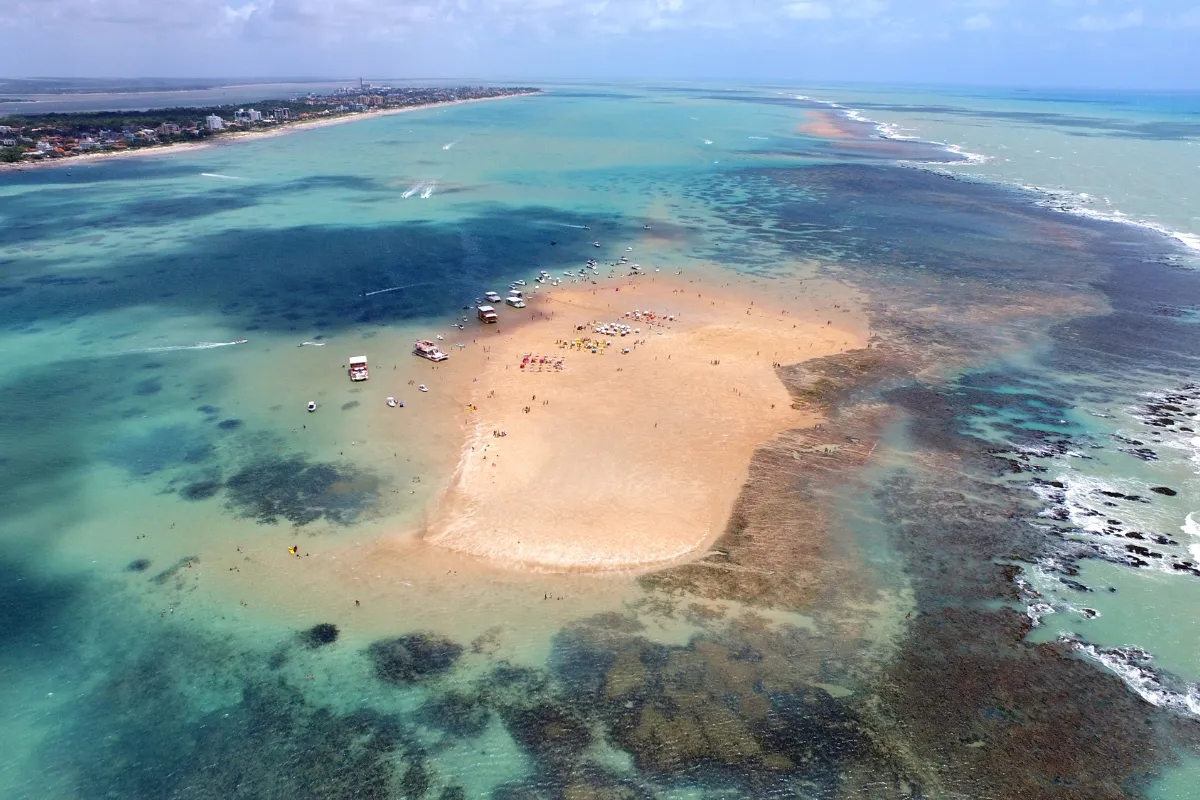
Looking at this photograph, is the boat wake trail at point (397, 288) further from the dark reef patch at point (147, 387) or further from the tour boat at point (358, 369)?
the dark reef patch at point (147, 387)

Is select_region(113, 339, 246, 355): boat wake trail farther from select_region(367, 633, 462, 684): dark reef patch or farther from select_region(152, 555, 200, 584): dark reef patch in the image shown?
select_region(367, 633, 462, 684): dark reef patch

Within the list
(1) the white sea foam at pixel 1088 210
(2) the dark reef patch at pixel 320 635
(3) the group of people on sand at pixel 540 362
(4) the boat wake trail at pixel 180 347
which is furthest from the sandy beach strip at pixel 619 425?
(1) the white sea foam at pixel 1088 210

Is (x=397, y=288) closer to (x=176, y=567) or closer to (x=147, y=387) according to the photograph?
(x=147, y=387)

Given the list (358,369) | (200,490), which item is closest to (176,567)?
(200,490)

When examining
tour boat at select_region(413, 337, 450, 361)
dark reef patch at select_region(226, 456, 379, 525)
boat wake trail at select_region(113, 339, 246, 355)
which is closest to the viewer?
dark reef patch at select_region(226, 456, 379, 525)

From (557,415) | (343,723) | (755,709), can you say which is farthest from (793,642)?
(557,415)

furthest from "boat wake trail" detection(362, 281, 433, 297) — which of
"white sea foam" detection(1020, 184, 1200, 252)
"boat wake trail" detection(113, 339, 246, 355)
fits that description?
"white sea foam" detection(1020, 184, 1200, 252)

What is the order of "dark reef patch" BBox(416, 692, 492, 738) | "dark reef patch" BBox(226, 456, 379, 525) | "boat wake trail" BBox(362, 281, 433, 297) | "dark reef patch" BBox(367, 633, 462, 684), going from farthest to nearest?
"boat wake trail" BBox(362, 281, 433, 297) < "dark reef patch" BBox(226, 456, 379, 525) < "dark reef patch" BBox(367, 633, 462, 684) < "dark reef patch" BBox(416, 692, 492, 738)

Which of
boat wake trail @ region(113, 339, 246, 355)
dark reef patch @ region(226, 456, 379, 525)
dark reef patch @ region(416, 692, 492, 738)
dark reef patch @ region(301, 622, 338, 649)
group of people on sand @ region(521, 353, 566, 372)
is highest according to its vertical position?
boat wake trail @ region(113, 339, 246, 355)
